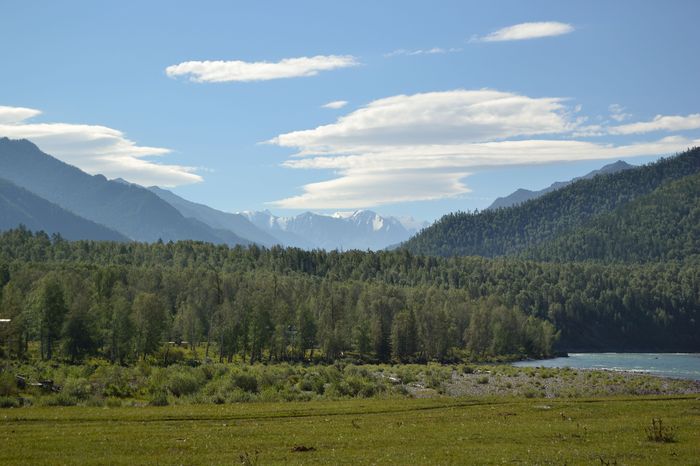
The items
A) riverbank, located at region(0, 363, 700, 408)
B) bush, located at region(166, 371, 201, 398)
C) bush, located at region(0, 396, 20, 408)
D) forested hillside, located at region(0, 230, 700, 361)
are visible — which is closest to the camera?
bush, located at region(0, 396, 20, 408)

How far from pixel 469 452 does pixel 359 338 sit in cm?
11443

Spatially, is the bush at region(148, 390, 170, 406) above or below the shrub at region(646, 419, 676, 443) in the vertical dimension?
below

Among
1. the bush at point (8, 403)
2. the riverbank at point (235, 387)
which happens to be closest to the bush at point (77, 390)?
the riverbank at point (235, 387)

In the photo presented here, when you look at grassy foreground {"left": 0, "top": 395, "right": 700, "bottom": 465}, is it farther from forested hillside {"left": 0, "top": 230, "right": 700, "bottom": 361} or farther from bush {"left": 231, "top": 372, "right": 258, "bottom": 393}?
forested hillside {"left": 0, "top": 230, "right": 700, "bottom": 361}

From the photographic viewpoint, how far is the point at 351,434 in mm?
36469

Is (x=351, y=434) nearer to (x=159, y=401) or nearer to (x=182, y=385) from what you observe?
(x=159, y=401)

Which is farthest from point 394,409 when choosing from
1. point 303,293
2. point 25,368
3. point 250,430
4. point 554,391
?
point 303,293

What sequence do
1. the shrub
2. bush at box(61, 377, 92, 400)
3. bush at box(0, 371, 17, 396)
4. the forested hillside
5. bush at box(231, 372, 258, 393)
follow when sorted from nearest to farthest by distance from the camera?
the shrub, bush at box(61, 377, 92, 400), bush at box(0, 371, 17, 396), bush at box(231, 372, 258, 393), the forested hillside

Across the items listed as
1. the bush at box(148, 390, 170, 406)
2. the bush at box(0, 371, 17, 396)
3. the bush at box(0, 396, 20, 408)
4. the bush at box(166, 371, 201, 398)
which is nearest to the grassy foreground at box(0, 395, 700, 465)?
the bush at box(0, 396, 20, 408)

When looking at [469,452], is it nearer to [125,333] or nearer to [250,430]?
[250,430]

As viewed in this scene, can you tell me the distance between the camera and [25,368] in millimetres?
79750

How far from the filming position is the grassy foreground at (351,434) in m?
29.8

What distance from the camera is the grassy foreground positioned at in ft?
97.8

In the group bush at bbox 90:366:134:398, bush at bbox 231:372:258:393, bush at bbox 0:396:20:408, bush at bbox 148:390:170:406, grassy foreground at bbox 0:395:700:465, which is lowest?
bush at bbox 90:366:134:398
